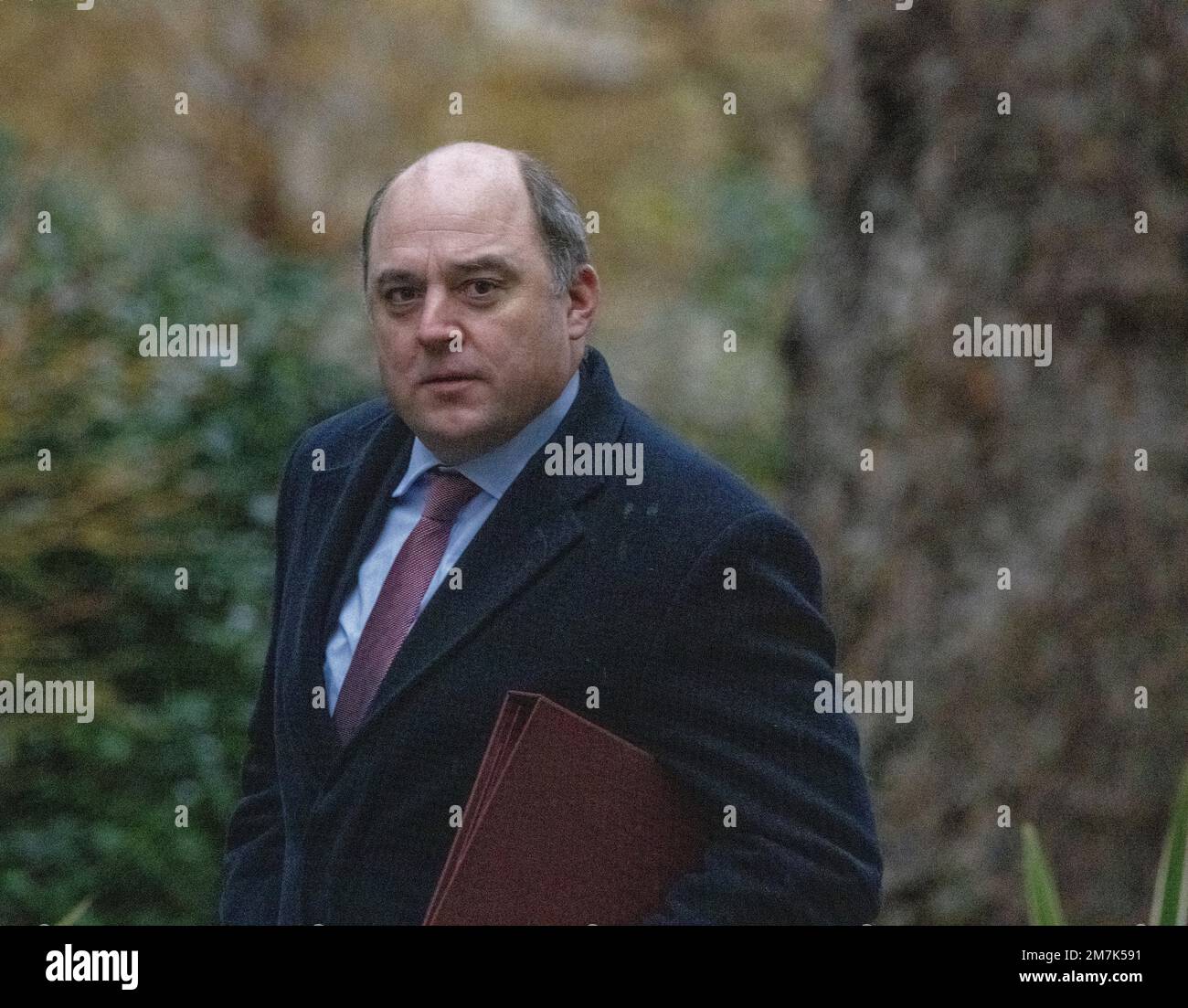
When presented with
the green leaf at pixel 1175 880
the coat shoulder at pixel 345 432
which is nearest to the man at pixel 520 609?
the coat shoulder at pixel 345 432

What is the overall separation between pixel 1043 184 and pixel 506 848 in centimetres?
210

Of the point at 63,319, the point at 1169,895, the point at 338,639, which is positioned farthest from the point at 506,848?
the point at 63,319

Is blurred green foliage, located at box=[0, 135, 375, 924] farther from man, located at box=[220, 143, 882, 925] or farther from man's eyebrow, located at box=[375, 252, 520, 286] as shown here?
man's eyebrow, located at box=[375, 252, 520, 286]

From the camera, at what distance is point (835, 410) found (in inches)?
159

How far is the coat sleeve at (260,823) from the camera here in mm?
2646

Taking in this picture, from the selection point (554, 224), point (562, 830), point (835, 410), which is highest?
point (835, 410)

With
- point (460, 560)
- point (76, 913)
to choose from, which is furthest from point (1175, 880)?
point (76, 913)

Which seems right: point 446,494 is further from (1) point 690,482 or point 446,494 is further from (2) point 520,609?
(1) point 690,482

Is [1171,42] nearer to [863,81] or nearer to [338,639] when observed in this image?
[863,81]

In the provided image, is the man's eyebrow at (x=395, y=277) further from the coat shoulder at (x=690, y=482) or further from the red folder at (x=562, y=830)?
the red folder at (x=562, y=830)

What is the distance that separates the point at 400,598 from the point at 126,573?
889 millimetres

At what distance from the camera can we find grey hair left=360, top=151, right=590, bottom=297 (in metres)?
2.54
